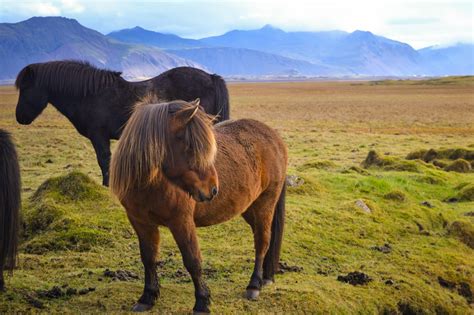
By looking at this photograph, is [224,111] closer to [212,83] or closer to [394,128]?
[212,83]

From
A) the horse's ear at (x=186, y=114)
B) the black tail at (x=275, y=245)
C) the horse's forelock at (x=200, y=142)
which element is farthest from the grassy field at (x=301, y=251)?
the horse's ear at (x=186, y=114)

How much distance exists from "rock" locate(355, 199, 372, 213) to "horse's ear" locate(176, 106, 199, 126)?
6.74m

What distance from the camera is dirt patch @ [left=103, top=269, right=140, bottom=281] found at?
22.0 feet

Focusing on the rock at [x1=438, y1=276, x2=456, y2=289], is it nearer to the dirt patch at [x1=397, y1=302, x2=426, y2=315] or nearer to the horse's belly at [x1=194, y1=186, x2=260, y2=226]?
the dirt patch at [x1=397, y1=302, x2=426, y2=315]

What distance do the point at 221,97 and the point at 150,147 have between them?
5991 mm

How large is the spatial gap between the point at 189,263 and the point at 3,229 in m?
2.19

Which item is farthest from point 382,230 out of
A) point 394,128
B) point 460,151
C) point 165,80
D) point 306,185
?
point 394,128

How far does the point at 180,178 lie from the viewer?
15.7 ft

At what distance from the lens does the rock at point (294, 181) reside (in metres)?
11.8

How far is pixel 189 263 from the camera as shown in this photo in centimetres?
517

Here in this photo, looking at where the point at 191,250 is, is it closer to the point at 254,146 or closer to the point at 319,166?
the point at 254,146

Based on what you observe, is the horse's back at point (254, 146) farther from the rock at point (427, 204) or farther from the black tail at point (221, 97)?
the rock at point (427, 204)

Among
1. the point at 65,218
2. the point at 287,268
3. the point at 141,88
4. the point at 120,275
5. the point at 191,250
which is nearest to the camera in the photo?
the point at 191,250

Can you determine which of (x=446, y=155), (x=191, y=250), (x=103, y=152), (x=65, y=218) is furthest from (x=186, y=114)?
(x=446, y=155)
